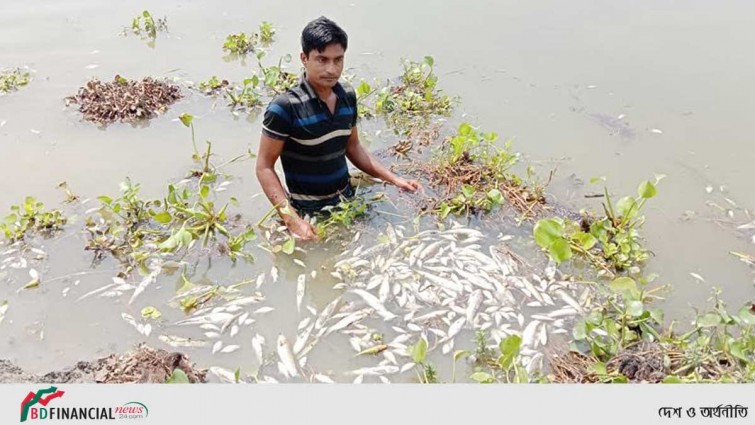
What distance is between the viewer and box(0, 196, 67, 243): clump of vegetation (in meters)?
4.52

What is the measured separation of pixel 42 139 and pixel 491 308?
465cm

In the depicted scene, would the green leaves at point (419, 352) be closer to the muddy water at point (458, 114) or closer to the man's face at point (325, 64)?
the muddy water at point (458, 114)

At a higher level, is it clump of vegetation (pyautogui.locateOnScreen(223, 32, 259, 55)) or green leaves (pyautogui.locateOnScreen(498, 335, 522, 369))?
clump of vegetation (pyautogui.locateOnScreen(223, 32, 259, 55))

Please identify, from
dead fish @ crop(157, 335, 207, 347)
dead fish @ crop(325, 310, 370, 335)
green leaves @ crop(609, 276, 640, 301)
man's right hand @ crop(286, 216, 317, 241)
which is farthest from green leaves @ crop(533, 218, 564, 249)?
dead fish @ crop(157, 335, 207, 347)

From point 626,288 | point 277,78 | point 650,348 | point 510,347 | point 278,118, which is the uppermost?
point 278,118

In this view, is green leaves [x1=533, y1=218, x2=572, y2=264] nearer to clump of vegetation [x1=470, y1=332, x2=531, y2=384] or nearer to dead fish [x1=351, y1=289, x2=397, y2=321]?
clump of vegetation [x1=470, y1=332, x2=531, y2=384]

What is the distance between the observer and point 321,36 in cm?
355

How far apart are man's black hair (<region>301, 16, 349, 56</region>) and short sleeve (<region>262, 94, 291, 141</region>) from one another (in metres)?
→ 0.35

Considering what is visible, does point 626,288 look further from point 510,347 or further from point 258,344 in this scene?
point 258,344

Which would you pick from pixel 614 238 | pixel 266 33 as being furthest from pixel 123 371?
pixel 266 33

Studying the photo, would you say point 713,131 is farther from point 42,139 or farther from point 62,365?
point 42,139
